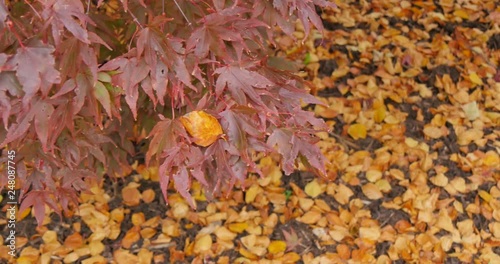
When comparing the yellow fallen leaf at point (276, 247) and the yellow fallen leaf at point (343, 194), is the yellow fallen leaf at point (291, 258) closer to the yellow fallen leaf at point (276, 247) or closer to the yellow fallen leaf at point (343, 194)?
the yellow fallen leaf at point (276, 247)

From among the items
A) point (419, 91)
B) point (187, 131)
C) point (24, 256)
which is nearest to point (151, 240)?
Result: point (24, 256)

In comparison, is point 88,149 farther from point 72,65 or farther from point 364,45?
point 364,45

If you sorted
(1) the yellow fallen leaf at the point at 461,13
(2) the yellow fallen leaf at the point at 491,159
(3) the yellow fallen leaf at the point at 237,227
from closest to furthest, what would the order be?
(3) the yellow fallen leaf at the point at 237,227 < (2) the yellow fallen leaf at the point at 491,159 < (1) the yellow fallen leaf at the point at 461,13

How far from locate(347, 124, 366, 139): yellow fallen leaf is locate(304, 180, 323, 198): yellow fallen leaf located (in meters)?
0.33

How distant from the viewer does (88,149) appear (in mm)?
1832

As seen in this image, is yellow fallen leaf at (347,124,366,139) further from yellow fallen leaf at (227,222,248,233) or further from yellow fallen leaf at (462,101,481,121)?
yellow fallen leaf at (227,222,248,233)

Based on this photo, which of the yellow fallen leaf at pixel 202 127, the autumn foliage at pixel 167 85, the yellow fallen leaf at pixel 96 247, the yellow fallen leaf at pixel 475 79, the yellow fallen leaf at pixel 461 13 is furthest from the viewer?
the yellow fallen leaf at pixel 461 13

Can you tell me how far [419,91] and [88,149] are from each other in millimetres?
1719

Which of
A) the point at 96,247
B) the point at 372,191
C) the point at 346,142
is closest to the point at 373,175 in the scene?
the point at 372,191

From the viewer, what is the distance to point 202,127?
4.51 ft

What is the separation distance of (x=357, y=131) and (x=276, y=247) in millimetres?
720

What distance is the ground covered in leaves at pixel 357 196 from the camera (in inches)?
90.8

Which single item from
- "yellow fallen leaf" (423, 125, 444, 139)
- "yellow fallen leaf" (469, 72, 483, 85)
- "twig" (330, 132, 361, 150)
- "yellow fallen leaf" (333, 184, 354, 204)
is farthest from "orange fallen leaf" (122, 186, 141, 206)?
"yellow fallen leaf" (469, 72, 483, 85)

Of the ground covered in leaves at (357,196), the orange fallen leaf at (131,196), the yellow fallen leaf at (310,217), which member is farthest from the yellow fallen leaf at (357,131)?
the orange fallen leaf at (131,196)
